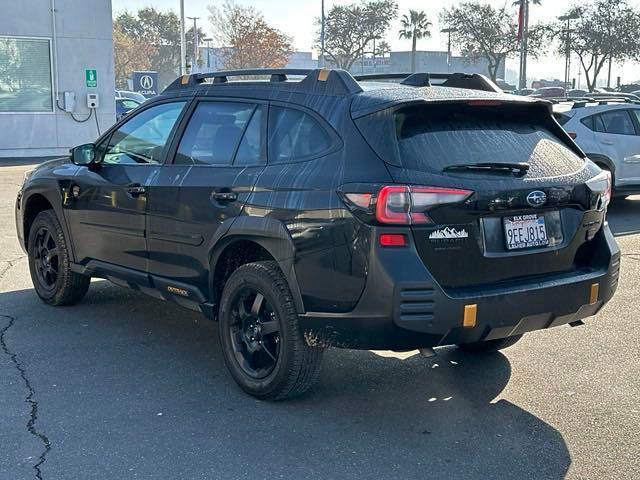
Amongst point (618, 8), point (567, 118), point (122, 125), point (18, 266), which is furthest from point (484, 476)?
point (618, 8)

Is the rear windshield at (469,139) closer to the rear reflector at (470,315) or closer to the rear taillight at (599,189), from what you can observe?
the rear taillight at (599,189)

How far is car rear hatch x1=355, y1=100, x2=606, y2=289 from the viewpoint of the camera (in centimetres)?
393

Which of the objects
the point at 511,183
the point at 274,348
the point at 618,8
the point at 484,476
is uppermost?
the point at 618,8

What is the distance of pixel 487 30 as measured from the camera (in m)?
55.5

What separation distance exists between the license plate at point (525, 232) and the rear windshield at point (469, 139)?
27cm

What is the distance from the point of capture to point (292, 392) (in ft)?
14.7

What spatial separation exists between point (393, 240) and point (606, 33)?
4967cm

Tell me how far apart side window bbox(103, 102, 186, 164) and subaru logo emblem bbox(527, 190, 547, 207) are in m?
2.45

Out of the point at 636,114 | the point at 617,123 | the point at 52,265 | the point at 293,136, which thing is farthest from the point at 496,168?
the point at 636,114

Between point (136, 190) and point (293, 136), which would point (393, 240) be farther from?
point (136, 190)

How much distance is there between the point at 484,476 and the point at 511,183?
1.45 m

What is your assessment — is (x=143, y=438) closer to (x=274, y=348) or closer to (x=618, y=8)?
(x=274, y=348)

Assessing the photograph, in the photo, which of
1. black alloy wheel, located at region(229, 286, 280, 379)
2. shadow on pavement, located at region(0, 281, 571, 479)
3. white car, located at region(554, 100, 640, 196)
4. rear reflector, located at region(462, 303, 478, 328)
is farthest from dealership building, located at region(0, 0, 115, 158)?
rear reflector, located at region(462, 303, 478, 328)

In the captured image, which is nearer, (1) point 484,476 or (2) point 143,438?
(1) point 484,476
